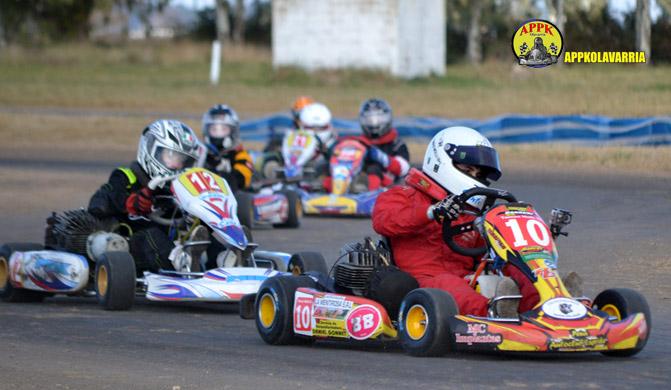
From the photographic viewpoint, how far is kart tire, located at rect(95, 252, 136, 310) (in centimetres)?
938

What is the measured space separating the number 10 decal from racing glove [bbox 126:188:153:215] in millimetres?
3904

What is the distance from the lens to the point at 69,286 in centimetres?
→ 1008

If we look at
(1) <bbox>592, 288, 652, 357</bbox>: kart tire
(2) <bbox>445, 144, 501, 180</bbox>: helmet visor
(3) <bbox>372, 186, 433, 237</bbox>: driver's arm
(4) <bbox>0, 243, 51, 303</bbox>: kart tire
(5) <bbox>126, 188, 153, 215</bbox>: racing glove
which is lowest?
(4) <bbox>0, 243, 51, 303</bbox>: kart tire

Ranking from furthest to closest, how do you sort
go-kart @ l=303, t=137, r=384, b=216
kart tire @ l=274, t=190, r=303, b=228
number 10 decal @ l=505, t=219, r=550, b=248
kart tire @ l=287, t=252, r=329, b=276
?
go-kart @ l=303, t=137, r=384, b=216 < kart tire @ l=274, t=190, r=303, b=228 < kart tire @ l=287, t=252, r=329, b=276 < number 10 decal @ l=505, t=219, r=550, b=248

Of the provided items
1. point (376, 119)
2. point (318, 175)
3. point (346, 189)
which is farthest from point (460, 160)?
point (318, 175)

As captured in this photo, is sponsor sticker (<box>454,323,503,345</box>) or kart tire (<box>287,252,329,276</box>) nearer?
sponsor sticker (<box>454,323,503,345</box>)

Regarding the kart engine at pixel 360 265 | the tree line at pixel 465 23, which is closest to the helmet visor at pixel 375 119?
the tree line at pixel 465 23

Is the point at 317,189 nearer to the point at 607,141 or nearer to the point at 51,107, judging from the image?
the point at 607,141

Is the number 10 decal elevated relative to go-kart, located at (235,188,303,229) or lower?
elevated

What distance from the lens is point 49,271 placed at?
33.5 feet

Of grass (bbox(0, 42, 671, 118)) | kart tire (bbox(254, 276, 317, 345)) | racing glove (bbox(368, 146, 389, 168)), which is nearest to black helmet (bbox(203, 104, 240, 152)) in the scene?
racing glove (bbox(368, 146, 389, 168))

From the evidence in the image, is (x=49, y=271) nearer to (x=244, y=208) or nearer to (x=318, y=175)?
(x=244, y=208)

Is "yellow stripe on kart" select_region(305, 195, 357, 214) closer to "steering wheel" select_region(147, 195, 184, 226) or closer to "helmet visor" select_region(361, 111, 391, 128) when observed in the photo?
"helmet visor" select_region(361, 111, 391, 128)

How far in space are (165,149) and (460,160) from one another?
3540 millimetres
